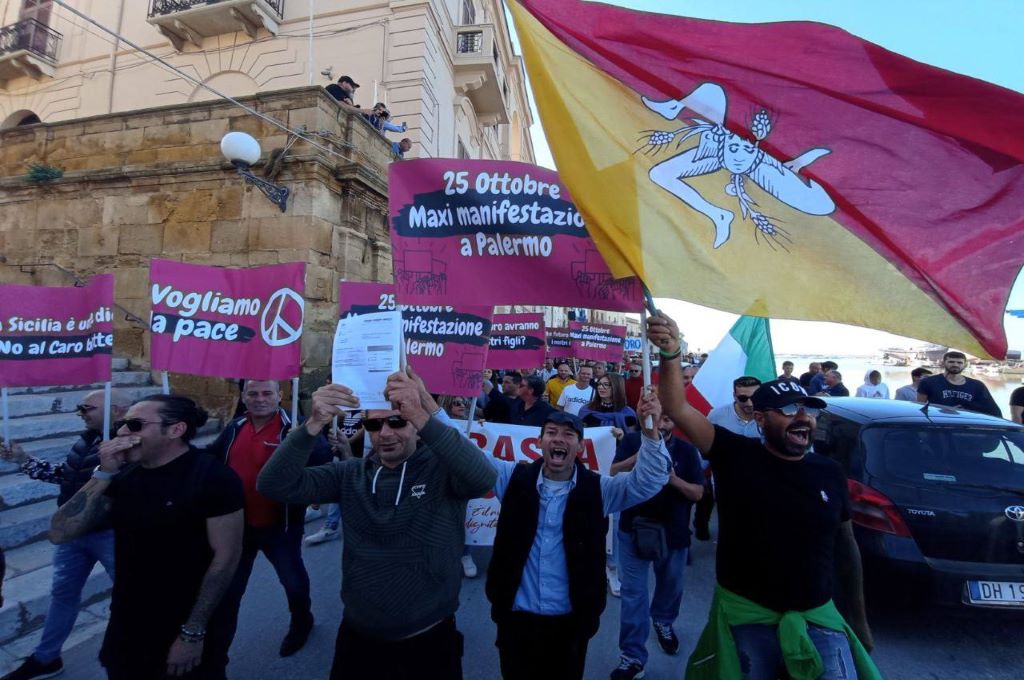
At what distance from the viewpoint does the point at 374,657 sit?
1971mm

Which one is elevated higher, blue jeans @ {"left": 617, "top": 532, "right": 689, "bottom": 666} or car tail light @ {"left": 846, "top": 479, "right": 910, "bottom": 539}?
car tail light @ {"left": 846, "top": 479, "right": 910, "bottom": 539}

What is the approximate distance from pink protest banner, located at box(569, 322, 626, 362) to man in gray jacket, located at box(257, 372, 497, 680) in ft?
29.4

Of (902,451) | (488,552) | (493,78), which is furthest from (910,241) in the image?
(493,78)

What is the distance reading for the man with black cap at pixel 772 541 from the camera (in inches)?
78.8

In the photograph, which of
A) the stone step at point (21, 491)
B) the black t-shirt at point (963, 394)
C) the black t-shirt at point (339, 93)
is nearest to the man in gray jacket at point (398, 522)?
the stone step at point (21, 491)

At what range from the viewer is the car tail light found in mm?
3240

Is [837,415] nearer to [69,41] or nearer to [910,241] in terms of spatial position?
[910,241]

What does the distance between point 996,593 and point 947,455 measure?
0.85m

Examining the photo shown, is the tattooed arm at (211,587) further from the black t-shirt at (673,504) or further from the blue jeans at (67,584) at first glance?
the black t-shirt at (673,504)

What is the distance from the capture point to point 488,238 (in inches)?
107

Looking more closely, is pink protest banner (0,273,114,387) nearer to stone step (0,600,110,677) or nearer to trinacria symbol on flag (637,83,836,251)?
stone step (0,600,110,677)

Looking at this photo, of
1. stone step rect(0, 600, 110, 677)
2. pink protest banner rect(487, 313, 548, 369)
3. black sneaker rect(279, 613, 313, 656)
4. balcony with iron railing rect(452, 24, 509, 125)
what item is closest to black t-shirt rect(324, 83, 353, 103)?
pink protest banner rect(487, 313, 548, 369)

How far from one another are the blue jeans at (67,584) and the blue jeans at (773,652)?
3379 millimetres

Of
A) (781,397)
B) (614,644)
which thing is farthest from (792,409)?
(614,644)
